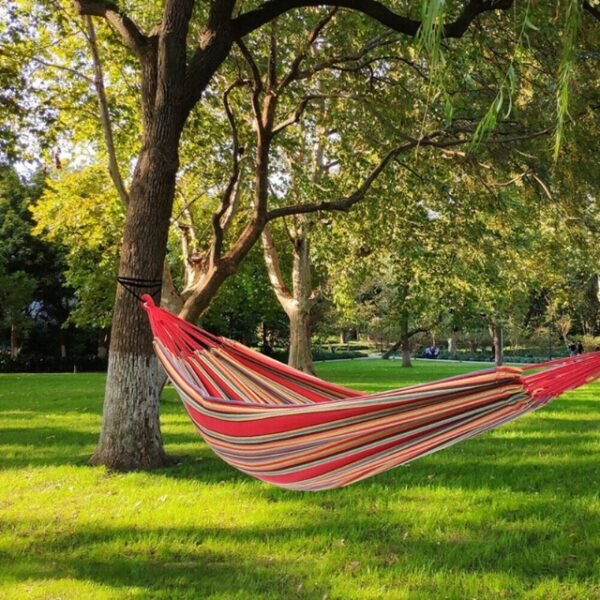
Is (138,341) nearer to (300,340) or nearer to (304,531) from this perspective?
(304,531)

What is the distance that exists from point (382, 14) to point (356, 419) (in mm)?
3051

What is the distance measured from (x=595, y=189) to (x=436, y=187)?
1.73 metres

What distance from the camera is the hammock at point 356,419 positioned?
189 cm

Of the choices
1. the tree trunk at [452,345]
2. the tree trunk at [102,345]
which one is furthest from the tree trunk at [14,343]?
the tree trunk at [452,345]

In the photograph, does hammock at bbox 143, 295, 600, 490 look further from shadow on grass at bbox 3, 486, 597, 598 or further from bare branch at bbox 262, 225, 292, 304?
bare branch at bbox 262, 225, 292, 304

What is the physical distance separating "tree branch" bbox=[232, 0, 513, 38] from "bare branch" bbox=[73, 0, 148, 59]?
0.67 m

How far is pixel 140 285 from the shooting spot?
12.8ft

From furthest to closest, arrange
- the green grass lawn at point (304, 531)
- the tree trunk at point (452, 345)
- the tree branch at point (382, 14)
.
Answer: the tree trunk at point (452, 345) < the tree branch at point (382, 14) < the green grass lawn at point (304, 531)

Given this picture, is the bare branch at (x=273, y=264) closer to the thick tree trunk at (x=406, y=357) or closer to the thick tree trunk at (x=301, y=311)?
the thick tree trunk at (x=301, y=311)

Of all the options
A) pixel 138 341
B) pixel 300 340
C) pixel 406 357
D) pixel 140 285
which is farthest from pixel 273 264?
pixel 406 357

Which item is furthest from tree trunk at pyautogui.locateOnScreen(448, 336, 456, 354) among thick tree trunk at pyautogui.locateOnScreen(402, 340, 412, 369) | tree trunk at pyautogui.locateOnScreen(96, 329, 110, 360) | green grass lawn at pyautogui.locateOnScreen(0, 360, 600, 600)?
green grass lawn at pyautogui.locateOnScreen(0, 360, 600, 600)

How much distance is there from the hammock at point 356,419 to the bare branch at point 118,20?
259cm

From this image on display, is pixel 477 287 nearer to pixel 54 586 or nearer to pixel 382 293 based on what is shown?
pixel 54 586

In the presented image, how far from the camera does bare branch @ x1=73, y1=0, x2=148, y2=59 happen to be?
4457 mm
